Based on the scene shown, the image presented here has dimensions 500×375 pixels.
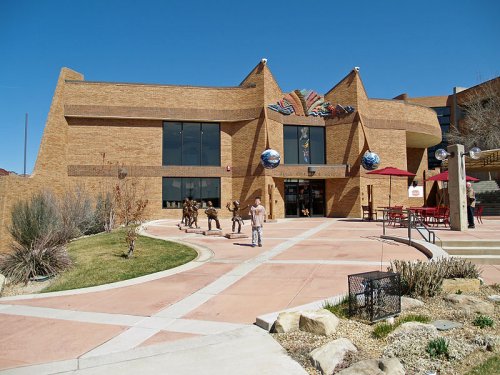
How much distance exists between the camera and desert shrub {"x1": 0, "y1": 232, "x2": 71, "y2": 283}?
377 inches

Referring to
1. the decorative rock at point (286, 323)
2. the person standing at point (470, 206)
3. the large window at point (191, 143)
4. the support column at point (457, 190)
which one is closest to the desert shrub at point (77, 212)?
the large window at point (191, 143)

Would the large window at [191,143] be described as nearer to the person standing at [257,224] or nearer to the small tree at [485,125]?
the person standing at [257,224]

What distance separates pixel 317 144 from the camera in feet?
89.7

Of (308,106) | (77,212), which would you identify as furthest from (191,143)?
(77,212)

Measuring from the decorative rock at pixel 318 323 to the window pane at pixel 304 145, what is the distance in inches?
892

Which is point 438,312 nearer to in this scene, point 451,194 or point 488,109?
point 451,194

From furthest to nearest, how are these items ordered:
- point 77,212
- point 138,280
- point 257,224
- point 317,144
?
point 317,144
point 77,212
point 257,224
point 138,280

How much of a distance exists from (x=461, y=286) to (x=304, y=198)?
69.6 ft

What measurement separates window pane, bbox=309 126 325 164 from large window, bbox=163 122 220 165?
688 cm

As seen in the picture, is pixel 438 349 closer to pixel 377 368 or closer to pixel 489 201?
pixel 377 368

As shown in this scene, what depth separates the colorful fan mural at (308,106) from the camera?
2636 centimetres

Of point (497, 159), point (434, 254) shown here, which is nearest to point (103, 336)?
point (434, 254)

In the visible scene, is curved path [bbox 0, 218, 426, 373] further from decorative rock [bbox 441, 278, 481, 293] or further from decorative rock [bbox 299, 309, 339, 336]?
decorative rock [bbox 441, 278, 481, 293]

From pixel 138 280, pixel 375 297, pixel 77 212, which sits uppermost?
pixel 77 212
